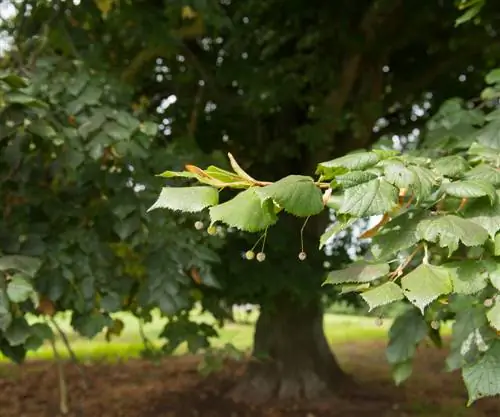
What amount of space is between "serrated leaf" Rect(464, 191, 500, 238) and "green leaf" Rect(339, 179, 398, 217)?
25 cm

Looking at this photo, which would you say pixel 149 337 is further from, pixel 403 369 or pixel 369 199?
pixel 369 199

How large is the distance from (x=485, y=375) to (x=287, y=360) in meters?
5.11

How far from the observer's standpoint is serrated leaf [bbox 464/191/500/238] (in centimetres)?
155

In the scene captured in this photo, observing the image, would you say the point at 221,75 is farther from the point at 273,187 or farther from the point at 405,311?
the point at 273,187

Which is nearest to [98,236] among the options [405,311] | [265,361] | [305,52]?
[405,311]

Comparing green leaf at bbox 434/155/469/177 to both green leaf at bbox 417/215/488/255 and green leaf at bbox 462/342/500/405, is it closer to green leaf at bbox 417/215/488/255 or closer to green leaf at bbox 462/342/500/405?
green leaf at bbox 417/215/488/255

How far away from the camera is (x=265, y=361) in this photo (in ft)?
21.3

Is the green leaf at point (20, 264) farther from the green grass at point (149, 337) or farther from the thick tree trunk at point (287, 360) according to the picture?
the green grass at point (149, 337)

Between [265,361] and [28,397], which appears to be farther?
[28,397]

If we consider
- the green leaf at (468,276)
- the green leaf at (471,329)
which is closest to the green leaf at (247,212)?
the green leaf at (468,276)

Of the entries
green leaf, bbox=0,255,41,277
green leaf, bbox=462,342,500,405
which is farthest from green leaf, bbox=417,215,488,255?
green leaf, bbox=0,255,41,277

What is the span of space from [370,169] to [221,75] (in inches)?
162

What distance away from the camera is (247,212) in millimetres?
1400

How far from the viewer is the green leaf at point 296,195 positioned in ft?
4.57
